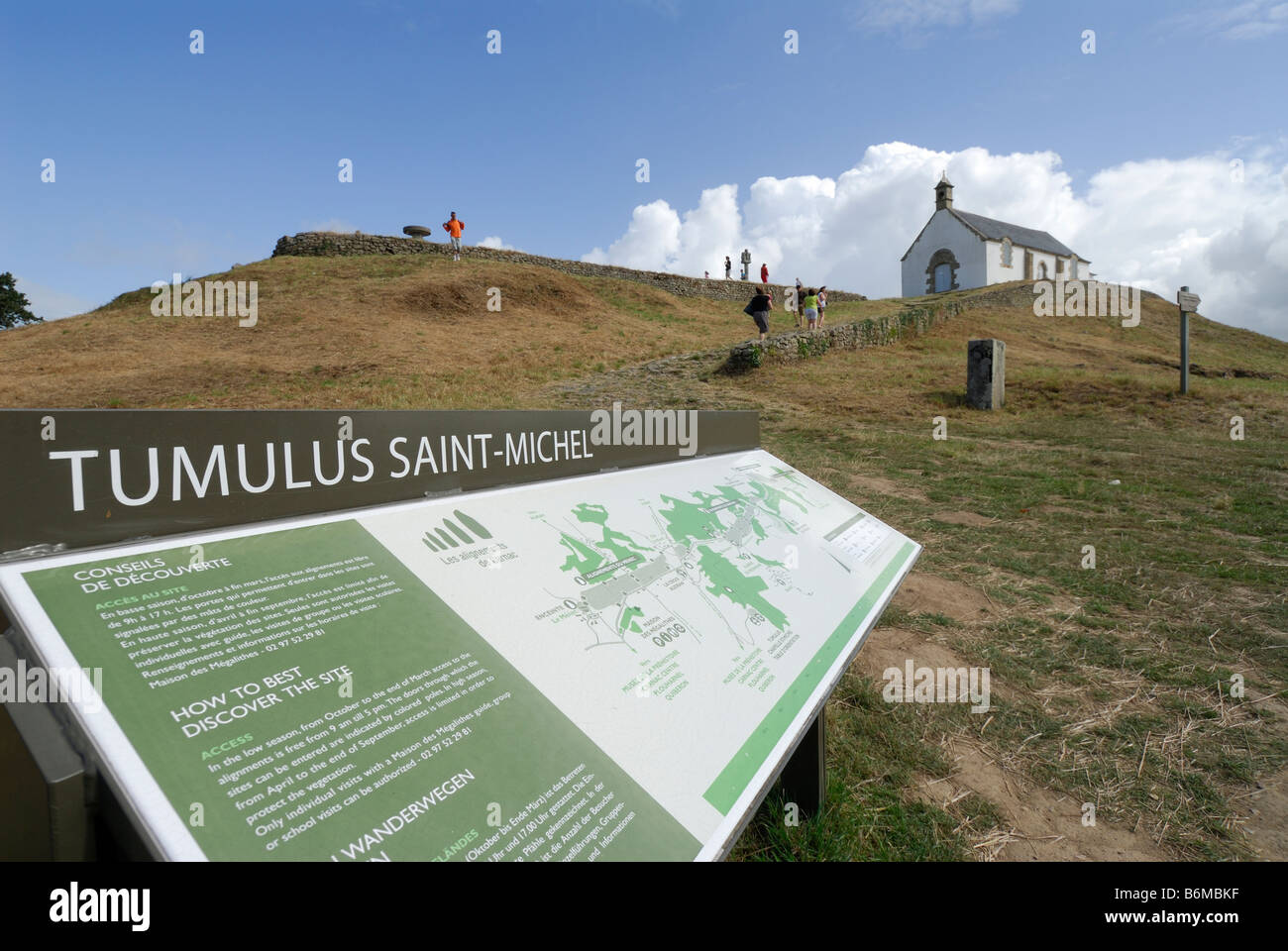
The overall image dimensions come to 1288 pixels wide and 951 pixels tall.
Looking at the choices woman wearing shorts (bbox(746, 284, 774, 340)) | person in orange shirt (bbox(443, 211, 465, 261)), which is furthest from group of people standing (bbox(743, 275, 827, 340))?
person in orange shirt (bbox(443, 211, 465, 261))

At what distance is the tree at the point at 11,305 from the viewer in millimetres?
32562

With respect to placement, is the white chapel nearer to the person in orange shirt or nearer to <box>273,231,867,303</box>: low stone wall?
<box>273,231,867,303</box>: low stone wall

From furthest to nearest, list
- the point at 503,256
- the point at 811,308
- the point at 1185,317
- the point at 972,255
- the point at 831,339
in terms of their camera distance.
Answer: the point at 972,255 < the point at 503,256 < the point at 811,308 < the point at 831,339 < the point at 1185,317

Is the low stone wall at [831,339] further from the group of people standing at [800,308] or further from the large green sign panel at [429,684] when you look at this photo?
the large green sign panel at [429,684]

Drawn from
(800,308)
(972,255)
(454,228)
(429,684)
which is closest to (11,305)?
(454,228)

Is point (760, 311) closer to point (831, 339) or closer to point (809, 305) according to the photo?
point (831, 339)

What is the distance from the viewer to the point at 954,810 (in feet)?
7.78

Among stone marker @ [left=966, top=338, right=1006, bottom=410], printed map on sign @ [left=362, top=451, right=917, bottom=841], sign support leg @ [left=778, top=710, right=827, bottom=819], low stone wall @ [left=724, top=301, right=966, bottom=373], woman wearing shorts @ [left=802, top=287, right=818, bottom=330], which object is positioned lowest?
sign support leg @ [left=778, top=710, right=827, bottom=819]

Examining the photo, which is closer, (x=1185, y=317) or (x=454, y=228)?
(x=1185, y=317)

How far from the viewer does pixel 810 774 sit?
224cm

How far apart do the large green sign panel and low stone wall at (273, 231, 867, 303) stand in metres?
26.0

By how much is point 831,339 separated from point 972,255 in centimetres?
3046

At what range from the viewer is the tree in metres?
32.6
